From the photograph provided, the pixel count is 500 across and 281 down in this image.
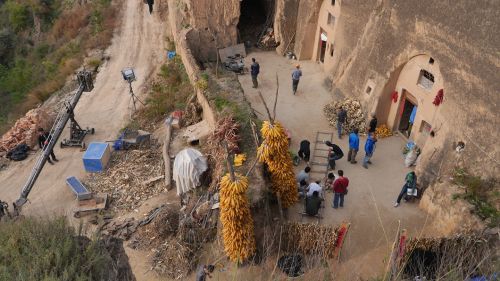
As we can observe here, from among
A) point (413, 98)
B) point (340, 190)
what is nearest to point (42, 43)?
point (413, 98)

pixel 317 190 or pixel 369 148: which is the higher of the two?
pixel 369 148

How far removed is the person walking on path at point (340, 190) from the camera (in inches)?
554

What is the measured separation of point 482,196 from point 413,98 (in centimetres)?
482

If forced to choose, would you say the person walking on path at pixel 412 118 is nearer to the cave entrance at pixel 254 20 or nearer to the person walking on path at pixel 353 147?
the person walking on path at pixel 353 147

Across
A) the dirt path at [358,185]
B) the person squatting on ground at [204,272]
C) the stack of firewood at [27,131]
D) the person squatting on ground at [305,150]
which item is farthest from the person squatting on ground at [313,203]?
the stack of firewood at [27,131]

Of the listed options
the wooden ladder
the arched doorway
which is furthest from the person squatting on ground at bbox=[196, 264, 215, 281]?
the arched doorway

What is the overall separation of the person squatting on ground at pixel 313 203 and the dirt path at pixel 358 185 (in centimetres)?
39

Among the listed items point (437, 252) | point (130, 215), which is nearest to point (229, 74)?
point (130, 215)

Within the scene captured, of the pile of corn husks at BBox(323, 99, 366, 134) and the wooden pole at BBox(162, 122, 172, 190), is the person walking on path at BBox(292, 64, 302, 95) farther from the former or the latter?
the wooden pole at BBox(162, 122, 172, 190)

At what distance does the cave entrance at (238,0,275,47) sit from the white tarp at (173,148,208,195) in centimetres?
942

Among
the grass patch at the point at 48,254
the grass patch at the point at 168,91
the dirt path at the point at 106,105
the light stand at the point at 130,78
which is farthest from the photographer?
the grass patch at the point at 168,91

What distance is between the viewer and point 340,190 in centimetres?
1421

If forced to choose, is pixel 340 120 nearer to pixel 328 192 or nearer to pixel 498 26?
pixel 328 192

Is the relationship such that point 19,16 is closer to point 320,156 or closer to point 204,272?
point 320,156
